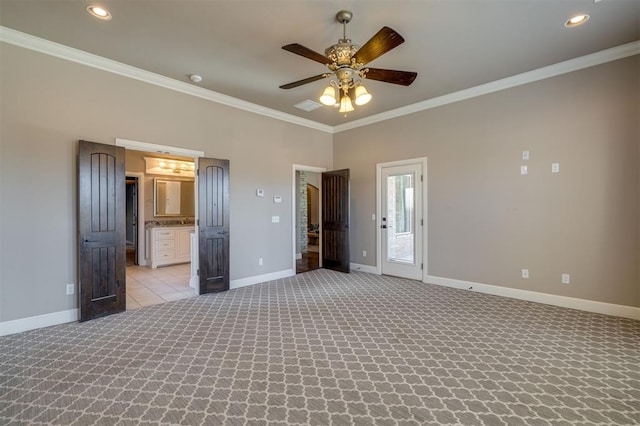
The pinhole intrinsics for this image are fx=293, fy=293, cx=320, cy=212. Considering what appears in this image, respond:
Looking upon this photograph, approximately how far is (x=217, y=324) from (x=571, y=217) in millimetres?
4701

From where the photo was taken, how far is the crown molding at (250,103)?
3.26 m

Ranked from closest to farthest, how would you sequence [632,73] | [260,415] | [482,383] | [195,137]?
[260,415] → [482,383] → [632,73] → [195,137]

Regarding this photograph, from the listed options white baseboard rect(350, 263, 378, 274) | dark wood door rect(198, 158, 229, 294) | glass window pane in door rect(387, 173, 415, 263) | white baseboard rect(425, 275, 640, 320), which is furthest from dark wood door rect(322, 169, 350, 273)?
dark wood door rect(198, 158, 229, 294)

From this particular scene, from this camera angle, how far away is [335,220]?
6328 millimetres

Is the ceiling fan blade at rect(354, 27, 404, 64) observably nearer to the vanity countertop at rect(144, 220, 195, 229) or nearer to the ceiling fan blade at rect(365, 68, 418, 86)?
the ceiling fan blade at rect(365, 68, 418, 86)

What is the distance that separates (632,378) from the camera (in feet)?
7.56

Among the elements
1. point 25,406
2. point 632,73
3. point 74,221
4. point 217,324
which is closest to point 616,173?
point 632,73

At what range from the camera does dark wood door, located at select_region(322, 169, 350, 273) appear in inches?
240

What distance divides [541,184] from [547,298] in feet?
5.19

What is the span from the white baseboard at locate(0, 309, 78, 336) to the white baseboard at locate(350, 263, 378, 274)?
15.3ft

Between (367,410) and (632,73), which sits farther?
(632,73)

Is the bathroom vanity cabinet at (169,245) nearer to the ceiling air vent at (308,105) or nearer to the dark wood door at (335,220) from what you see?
the dark wood door at (335,220)

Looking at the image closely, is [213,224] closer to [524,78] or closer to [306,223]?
[306,223]

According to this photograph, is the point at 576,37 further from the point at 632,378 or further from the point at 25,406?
the point at 25,406
